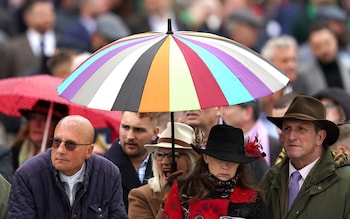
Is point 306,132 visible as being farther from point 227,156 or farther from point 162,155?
point 162,155

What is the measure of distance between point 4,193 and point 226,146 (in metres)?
1.70

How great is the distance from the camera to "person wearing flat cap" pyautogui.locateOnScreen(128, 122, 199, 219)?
9.18 m

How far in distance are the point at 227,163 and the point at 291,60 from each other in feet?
20.0

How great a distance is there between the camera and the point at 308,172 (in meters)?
9.03

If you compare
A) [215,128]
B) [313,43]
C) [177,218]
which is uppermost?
[313,43]

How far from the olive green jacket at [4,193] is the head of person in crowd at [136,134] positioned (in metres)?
1.20

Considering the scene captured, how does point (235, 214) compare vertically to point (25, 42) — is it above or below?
below

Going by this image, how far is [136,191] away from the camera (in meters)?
9.27

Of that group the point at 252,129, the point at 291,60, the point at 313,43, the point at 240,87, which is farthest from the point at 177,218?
the point at 313,43

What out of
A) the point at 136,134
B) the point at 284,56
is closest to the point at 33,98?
the point at 136,134

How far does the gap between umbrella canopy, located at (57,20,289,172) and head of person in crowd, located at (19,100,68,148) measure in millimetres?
2473

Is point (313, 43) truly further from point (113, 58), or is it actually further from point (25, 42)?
point (113, 58)

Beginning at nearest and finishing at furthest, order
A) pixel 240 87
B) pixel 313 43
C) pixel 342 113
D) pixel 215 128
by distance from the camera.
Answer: pixel 240 87 < pixel 215 128 < pixel 342 113 < pixel 313 43

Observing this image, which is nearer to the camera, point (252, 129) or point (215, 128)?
point (215, 128)
